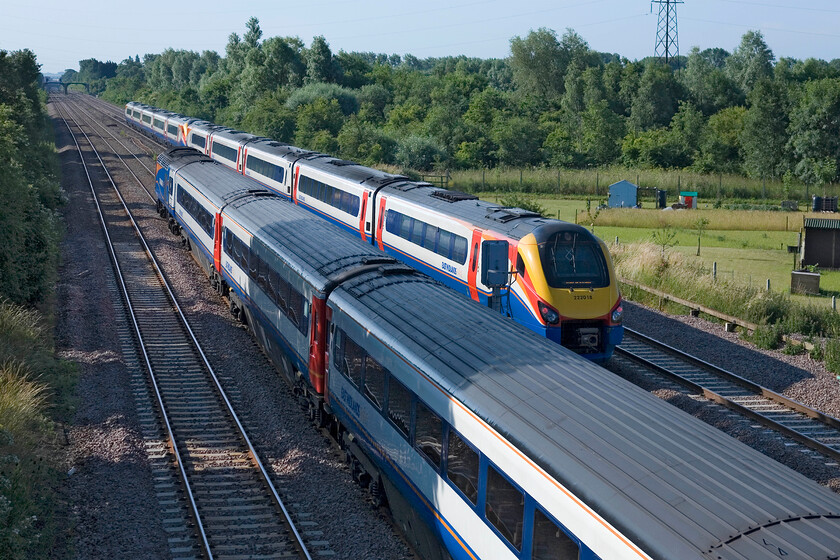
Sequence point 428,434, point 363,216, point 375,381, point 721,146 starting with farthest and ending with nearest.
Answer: point 721,146 → point 363,216 → point 375,381 → point 428,434

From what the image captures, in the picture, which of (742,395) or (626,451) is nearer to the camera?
(626,451)

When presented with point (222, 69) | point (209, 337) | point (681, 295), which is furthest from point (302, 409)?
point (222, 69)

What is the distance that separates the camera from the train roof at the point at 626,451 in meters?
5.76

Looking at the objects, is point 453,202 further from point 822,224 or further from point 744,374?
point 822,224

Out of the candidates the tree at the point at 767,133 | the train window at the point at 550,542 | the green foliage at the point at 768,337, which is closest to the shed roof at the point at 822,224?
the green foliage at the point at 768,337

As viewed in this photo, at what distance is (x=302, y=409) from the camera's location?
49.4 feet

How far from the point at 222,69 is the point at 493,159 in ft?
220

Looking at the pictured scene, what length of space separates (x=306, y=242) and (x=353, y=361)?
463cm

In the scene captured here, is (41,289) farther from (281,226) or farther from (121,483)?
(121,483)

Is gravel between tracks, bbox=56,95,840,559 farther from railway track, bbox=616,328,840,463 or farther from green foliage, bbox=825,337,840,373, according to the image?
railway track, bbox=616,328,840,463

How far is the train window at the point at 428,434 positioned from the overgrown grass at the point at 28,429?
175 inches

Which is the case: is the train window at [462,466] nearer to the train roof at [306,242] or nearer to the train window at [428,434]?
the train window at [428,434]

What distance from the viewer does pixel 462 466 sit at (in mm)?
8500

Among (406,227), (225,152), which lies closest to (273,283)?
(406,227)
